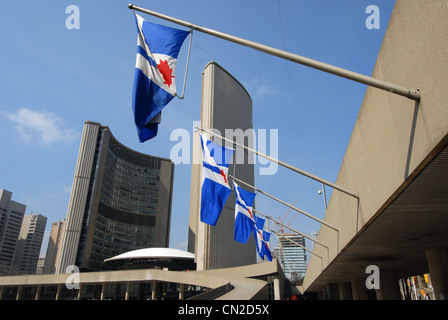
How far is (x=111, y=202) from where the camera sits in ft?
356

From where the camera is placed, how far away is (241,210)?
1744 cm

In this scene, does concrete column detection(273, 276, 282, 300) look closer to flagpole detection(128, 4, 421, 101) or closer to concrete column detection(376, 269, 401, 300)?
concrete column detection(376, 269, 401, 300)

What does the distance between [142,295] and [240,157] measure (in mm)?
Result: 45250

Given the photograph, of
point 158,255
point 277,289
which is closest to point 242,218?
point 277,289

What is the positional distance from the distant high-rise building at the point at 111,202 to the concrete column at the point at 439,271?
88162 millimetres

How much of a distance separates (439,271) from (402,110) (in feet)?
37.3

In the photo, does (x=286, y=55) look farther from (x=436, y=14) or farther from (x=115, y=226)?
(x=115, y=226)

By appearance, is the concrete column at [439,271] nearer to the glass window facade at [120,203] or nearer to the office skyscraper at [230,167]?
the office skyscraper at [230,167]

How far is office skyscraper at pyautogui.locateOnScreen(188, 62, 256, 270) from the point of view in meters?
78.4

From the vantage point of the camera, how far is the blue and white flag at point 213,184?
13.4 meters

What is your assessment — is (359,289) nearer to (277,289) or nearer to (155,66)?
(155,66)

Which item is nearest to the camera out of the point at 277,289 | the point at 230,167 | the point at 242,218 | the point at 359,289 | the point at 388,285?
the point at 242,218

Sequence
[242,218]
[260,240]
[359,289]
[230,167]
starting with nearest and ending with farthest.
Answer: [242,218] < [260,240] < [359,289] < [230,167]
